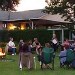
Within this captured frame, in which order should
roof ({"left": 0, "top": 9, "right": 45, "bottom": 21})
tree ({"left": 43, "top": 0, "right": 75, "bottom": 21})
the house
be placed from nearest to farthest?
tree ({"left": 43, "top": 0, "right": 75, "bottom": 21}), the house, roof ({"left": 0, "top": 9, "right": 45, "bottom": 21})

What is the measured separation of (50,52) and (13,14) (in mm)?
37080

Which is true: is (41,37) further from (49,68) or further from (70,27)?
(49,68)

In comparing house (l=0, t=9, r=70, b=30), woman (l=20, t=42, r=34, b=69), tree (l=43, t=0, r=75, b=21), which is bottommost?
woman (l=20, t=42, r=34, b=69)

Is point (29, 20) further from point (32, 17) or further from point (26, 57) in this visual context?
point (26, 57)

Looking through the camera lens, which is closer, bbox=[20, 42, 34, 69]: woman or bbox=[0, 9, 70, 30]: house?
bbox=[20, 42, 34, 69]: woman

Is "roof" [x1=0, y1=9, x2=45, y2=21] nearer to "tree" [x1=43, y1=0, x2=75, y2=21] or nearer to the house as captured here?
the house

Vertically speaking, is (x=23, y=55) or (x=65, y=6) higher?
(x=65, y=6)

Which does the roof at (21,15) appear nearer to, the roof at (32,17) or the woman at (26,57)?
the roof at (32,17)

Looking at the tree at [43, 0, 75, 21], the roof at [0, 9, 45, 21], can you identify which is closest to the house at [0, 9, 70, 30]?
the roof at [0, 9, 45, 21]

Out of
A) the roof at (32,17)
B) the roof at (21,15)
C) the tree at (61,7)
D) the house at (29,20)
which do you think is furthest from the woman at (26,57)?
the roof at (21,15)

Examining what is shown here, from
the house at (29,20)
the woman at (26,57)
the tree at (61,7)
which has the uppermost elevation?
the tree at (61,7)

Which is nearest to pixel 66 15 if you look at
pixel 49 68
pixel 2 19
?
pixel 2 19

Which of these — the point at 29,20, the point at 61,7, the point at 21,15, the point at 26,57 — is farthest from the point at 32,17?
the point at 26,57

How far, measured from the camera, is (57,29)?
46.0 m
